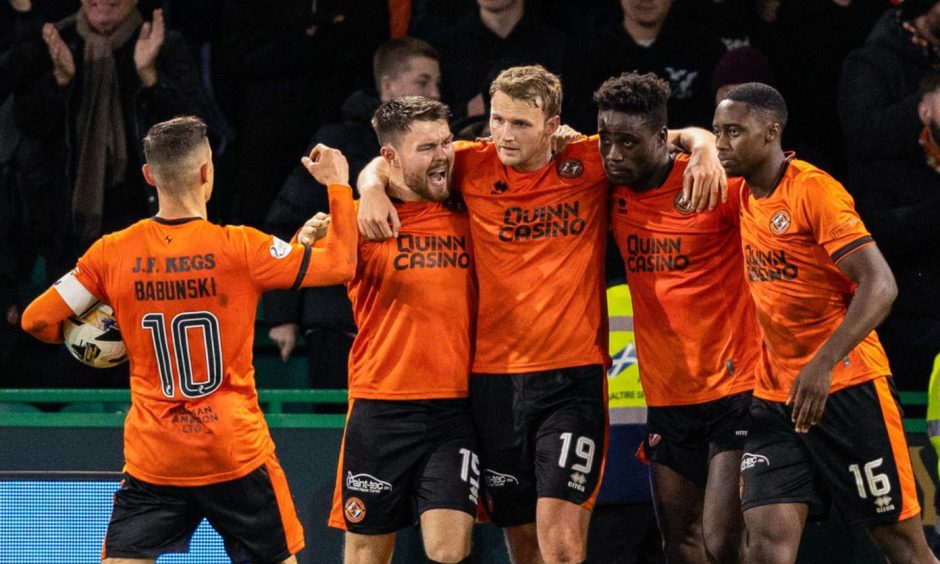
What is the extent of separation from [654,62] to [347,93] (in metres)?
1.77

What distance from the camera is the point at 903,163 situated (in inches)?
309

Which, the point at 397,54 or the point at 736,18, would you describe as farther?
the point at 736,18

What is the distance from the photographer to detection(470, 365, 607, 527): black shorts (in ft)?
20.0

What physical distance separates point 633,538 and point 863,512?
1633mm

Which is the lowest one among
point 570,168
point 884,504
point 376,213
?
point 884,504

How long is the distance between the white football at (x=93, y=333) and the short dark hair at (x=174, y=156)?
1.85ft

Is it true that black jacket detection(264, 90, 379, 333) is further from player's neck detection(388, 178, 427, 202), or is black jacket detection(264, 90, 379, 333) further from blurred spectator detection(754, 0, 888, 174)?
blurred spectator detection(754, 0, 888, 174)

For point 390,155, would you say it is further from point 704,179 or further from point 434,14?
point 434,14

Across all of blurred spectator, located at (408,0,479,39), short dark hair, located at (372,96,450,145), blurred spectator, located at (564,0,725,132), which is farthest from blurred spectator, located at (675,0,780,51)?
short dark hair, located at (372,96,450,145)

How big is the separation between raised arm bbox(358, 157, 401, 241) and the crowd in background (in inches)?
55.2

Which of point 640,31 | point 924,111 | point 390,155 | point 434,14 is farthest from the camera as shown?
point 434,14

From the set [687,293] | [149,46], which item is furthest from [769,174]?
[149,46]

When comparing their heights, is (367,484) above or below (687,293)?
below

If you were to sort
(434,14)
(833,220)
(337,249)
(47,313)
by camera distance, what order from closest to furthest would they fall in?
1. (833,220)
2. (47,313)
3. (337,249)
4. (434,14)
